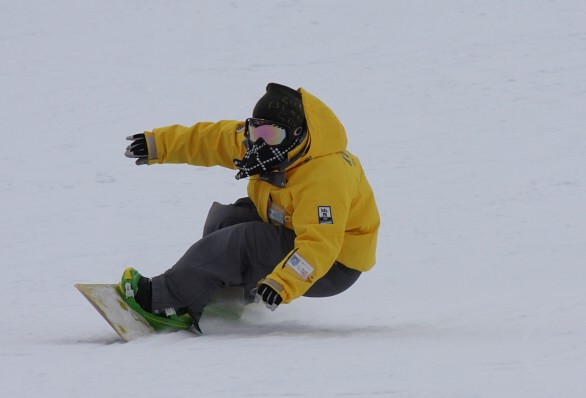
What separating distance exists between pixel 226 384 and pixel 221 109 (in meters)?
5.20

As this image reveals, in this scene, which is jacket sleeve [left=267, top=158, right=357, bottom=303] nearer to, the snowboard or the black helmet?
the black helmet

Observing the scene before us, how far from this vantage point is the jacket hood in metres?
4.39

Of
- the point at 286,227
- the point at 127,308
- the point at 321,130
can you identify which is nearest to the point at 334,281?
the point at 286,227

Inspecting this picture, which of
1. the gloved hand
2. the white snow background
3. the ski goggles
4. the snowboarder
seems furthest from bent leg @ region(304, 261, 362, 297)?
the ski goggles

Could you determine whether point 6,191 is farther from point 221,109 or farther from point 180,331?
point 180,331

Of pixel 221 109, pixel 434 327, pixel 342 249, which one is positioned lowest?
pixel 434 327

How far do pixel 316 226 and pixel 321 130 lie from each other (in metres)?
0.46

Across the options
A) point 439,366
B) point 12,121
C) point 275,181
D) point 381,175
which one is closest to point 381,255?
point 381,175

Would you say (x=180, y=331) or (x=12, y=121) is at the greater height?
(x=12, y=121)

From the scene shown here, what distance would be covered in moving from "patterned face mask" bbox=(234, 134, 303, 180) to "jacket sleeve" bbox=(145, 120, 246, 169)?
0.29 metres

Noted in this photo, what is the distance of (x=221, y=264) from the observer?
14.4ft

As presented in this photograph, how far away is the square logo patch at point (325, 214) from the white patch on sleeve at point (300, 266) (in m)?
0.19

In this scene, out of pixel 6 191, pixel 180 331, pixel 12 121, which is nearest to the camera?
pixel 180 331

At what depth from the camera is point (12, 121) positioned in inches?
311
